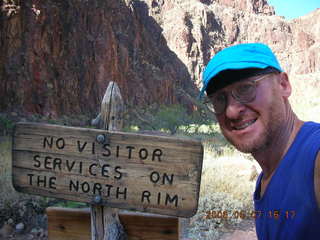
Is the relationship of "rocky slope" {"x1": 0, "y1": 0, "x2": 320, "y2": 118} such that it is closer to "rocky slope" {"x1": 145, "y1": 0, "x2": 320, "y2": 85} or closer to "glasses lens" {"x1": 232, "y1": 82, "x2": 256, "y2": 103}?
"rocky slope" {"x1": 145, "y1": 0, "x2": 320, "y2": 85}

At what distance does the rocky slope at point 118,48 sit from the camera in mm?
16469

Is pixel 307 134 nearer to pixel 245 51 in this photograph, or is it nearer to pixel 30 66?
pixel 245 51

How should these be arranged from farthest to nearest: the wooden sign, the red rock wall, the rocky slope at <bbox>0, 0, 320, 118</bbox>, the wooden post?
1. the rocky slope at <bbox>0, 0, 320, 118</bbox>
2. the red rock wall
3. the wooden post
4. the wooden sign

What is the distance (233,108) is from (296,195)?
15.3 inches

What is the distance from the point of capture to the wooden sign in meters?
1.34

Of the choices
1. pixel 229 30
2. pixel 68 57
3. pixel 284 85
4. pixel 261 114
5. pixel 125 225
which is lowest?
pixel 125 225

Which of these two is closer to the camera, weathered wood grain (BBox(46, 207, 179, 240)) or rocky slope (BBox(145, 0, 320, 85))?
weathered wood grain (BBox(46, 207, 179, 240))

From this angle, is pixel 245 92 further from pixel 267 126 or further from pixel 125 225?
pixel 125 225

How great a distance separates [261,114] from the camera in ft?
4.04

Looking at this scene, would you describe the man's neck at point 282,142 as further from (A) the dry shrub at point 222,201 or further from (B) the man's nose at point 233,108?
(A) the dry shrub at point 222,201

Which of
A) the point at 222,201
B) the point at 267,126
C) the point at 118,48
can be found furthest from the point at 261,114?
the point at 118,48

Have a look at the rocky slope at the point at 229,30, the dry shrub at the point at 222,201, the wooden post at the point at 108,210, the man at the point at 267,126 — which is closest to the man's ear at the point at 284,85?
the man at the point at 267,126

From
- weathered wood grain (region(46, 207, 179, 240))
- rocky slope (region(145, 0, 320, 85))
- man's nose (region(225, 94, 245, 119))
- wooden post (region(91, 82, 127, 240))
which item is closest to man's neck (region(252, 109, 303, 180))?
man's nose (region(225, 94, 245, 119))

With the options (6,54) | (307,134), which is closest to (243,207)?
(307,134)
